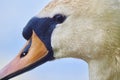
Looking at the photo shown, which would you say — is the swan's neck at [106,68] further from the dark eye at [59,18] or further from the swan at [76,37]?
the dark eye at [59,18]

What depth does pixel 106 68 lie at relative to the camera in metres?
7.53

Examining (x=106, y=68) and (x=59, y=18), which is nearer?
(x=106, y=68)

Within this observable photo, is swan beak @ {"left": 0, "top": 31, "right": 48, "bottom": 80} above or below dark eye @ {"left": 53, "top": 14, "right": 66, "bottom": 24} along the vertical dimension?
below

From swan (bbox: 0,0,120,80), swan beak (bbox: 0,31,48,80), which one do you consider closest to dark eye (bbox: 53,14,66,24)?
swan (bbox: 0,0,120,80)

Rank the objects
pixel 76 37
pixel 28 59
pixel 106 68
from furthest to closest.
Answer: pixel 28 59, pixel 76 37, pixel 106 68

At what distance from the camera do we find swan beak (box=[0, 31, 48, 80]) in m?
8.29

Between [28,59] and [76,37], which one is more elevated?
[76,37]

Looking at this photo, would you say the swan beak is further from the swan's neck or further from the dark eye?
the swan's neck

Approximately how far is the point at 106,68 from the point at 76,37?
1.90 ft

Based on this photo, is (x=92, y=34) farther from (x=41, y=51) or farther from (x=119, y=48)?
(x=41, y=51)

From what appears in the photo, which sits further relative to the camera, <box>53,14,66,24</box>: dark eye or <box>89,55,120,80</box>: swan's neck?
<box>53,14,66,24</box>: dark eye

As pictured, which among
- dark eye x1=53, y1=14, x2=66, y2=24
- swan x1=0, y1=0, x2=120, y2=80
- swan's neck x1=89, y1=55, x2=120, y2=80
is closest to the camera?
swan's neck x1=89, y1=55, x2=120, y2=80

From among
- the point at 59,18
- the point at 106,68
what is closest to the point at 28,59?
the point at 59,18

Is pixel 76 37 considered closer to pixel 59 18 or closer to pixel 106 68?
pixel 59 18
